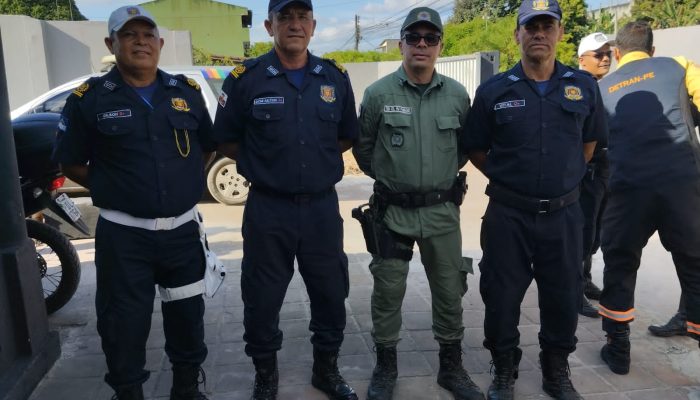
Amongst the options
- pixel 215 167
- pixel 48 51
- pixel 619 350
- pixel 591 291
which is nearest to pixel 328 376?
pixel 619 350

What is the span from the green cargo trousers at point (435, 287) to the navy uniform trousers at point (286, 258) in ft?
0.69

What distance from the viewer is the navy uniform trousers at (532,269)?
286 cm

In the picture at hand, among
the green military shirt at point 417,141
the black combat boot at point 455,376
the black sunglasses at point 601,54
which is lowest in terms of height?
the black combat boot at point 455,376

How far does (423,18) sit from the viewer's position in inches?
114

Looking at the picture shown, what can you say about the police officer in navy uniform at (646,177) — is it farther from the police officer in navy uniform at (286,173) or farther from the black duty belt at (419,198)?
the police officer in navy uniform at (286,173)

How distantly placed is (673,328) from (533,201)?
1629mm

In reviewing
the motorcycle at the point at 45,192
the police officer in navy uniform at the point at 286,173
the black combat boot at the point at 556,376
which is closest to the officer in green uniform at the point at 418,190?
the police officer in navy uniform at the point at 286,173

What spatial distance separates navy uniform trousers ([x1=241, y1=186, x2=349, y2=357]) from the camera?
9.22ft

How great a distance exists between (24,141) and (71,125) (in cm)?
139

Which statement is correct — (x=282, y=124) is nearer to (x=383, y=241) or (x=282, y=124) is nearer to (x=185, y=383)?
(x=383, y=241)

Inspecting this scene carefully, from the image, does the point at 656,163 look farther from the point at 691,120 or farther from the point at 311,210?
the point at 311,210

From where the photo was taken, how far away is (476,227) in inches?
260

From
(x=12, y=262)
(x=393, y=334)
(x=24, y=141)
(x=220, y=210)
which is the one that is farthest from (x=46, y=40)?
(x=393, y=334)

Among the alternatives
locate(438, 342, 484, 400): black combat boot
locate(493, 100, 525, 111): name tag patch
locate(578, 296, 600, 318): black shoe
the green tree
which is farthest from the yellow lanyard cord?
the green tree
